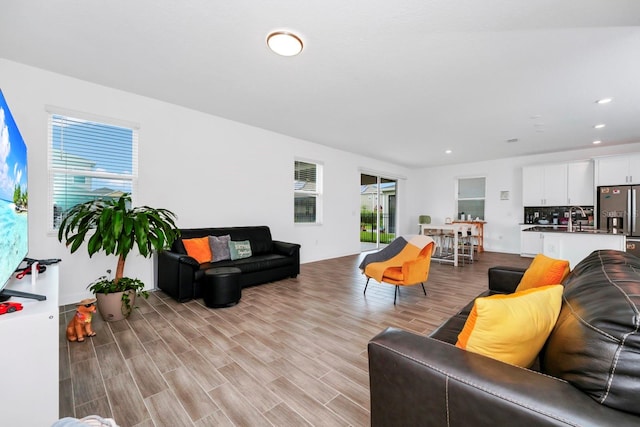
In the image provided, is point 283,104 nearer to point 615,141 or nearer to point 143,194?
point 143,194

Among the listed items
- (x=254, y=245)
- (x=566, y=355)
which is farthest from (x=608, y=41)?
(x=254, y=245)

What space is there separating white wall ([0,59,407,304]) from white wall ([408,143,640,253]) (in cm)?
391

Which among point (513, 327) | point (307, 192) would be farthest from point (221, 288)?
point (307, 192)

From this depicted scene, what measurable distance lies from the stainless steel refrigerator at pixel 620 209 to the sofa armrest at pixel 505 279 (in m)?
5.13

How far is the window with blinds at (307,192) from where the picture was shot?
19.2 ft

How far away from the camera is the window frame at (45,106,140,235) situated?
308 centimetres

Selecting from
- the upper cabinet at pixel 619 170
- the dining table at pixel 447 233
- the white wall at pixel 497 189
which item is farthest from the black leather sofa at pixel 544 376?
the white wall at pixel 497 189

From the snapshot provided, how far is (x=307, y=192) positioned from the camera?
6031 millimetres

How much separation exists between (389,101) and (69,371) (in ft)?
14.3

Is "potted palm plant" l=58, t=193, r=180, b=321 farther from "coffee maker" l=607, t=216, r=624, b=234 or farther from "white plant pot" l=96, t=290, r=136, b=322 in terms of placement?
"coffee maker" l=607, t=216, r=624, b=234

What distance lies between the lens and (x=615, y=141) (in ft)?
18.8

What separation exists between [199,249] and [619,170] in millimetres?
8617

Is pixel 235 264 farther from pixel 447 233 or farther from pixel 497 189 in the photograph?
pixel 497 189

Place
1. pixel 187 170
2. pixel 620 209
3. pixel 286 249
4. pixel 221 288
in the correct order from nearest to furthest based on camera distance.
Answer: pixel 221 288
pixel 187 170
pixel 286 249
pixel 620 209
